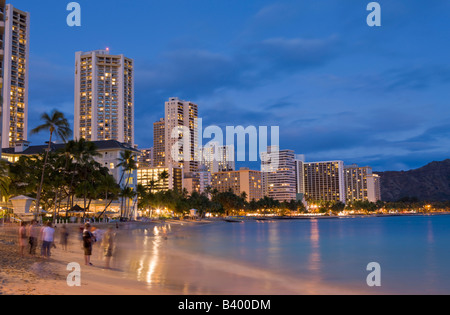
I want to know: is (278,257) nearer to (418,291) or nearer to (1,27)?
(418,291)

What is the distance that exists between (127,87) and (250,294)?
7079 inches

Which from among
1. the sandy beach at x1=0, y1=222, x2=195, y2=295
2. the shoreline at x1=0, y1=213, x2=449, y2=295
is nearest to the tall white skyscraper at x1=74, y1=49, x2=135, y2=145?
the shoreline at x1=0, y1=213, x2=449, y2=295

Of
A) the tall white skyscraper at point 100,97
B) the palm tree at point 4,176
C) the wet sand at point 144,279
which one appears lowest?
the wet sand at point 144,279

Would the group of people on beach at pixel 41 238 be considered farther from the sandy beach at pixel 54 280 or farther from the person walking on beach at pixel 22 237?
the sandy beach at pixel 54 280

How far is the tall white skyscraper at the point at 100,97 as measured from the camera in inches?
7042

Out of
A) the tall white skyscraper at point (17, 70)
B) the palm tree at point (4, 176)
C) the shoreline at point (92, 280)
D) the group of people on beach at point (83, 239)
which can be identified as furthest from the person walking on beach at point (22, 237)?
the tall white skyscraper at point (17, 70)

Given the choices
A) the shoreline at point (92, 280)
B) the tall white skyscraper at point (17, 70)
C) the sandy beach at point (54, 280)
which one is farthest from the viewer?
the tall white skyscraper at point (17, 70)

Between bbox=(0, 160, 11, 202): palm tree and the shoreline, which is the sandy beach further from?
bbox=(0, 160, 11, 202): palm tree

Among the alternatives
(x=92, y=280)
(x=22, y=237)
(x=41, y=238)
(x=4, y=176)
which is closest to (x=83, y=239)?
(x=41, y=238)

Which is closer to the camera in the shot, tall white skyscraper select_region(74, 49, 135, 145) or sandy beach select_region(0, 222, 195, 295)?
sandy beach select_region(0, 222, 195, 295)

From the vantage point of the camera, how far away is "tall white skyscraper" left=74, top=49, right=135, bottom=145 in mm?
178875

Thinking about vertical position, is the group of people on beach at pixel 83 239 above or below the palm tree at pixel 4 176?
below
